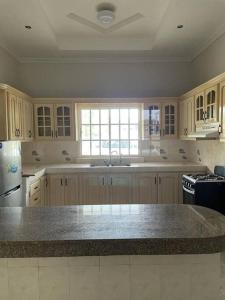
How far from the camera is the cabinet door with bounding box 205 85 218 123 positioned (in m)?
2.95

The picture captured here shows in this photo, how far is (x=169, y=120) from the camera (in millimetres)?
4324

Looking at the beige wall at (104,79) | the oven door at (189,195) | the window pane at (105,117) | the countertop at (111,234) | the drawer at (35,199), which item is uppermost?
the beige wall at (104,79)

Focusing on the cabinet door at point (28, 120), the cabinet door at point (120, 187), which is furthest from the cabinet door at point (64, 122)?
the cabinet door at point (120, 187)

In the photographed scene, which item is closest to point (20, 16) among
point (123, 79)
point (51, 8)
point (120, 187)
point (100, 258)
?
point (51, 8)

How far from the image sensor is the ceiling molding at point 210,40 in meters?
3.29

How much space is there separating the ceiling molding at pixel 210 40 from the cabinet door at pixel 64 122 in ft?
7.69

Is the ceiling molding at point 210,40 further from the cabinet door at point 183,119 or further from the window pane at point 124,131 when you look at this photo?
the window pane at point 124,131

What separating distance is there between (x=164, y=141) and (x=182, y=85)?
1.09 m

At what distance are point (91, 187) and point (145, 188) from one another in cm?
88

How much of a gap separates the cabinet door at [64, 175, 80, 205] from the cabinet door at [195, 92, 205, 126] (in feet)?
6.78

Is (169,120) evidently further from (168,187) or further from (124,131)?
(168,187)

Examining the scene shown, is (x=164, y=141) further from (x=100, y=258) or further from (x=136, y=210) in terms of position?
(x=100, y=258)

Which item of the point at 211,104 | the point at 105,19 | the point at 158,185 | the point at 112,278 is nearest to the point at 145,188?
the point at 158,185

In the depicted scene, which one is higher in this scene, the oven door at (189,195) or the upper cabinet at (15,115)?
the upper cabinet at (15,115)
